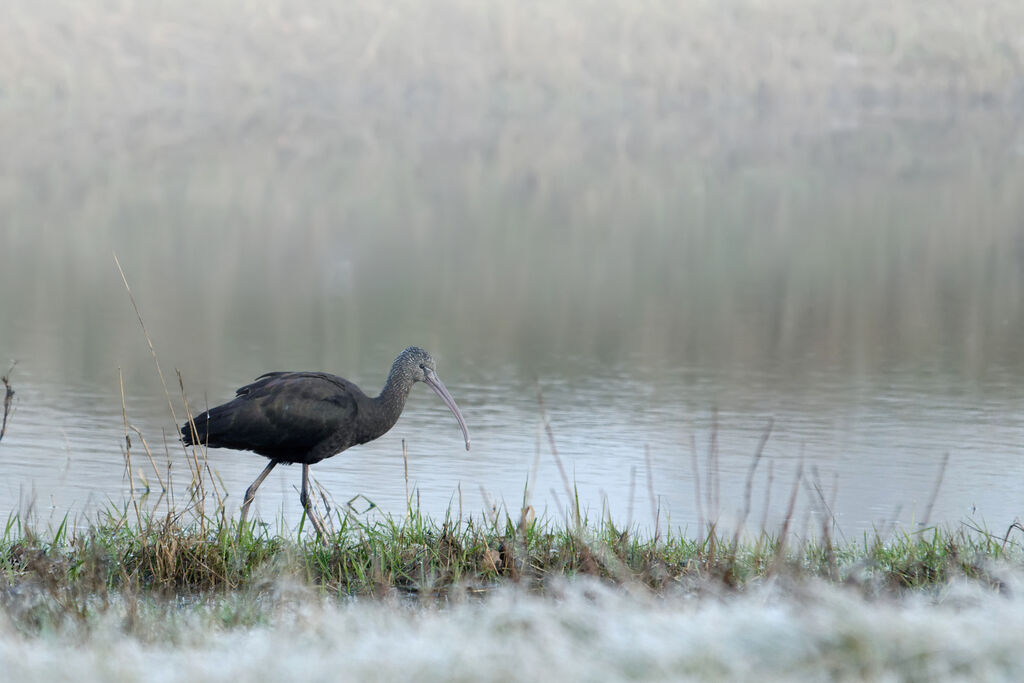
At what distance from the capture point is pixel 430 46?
155 metres

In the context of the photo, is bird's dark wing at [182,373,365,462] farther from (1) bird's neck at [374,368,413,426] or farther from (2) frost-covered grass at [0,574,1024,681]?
(2) frost-covered grass at [0,574,1024,681]

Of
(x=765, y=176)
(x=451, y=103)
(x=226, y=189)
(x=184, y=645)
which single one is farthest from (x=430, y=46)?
(x=184, y=645)

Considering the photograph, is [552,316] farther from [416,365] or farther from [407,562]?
[407,562]

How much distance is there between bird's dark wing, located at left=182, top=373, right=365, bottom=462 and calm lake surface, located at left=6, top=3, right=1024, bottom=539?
21.6 inches

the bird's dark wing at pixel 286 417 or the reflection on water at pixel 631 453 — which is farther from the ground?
the bird's dark wing at pixel 286 417

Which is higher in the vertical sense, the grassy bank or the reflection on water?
the grassy bank

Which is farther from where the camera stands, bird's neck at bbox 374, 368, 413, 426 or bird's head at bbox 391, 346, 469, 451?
bird's head at bbox 391, 346, 469, 451

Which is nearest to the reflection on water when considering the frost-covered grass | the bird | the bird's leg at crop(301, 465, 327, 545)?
the bird's leg at crop(301, 465, 327, 545)

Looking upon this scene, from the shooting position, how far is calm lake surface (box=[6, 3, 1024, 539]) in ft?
37.7

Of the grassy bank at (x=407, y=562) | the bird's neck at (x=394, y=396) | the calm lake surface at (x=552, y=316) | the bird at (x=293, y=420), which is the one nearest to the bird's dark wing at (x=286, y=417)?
the bird at (x=293, y=420)

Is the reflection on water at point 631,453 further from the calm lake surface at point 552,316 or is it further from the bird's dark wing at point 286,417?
the bird's dark wing at point 286,417

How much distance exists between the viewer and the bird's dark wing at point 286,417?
25.0 ft

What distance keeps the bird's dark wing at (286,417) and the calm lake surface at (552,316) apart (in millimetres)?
549

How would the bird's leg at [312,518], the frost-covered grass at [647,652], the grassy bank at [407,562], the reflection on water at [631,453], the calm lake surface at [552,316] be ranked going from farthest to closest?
the calm lake surface at [552,316]
the reflection on water at [631,453]
the bird's leg at [312,518]
the grassy bank at [407,562]
the frost-covered grass at [647,652]
